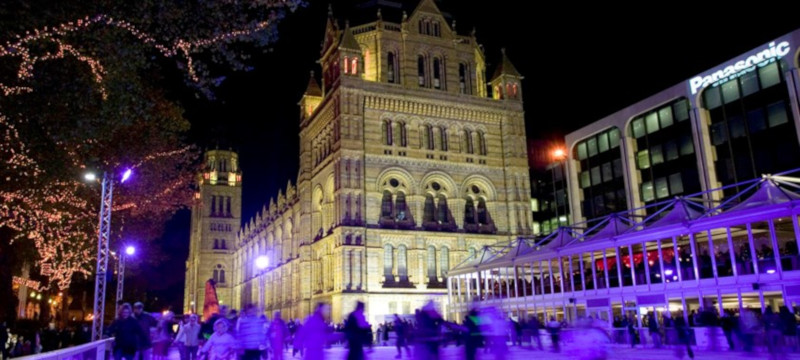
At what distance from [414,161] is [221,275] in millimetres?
57453

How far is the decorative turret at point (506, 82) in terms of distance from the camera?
5528 cm

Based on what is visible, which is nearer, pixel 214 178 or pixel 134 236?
pixel 134 236

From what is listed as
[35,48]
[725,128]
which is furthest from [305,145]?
[35,48]

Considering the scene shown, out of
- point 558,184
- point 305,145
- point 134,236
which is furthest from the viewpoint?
point 558,184

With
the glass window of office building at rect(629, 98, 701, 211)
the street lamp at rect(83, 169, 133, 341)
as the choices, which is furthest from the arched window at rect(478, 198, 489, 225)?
the street lamp at rect(83, 169, 133, 341)

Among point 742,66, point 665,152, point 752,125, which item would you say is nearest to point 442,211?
point 665,152

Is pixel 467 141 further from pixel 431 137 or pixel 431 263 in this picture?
pixel 431 263

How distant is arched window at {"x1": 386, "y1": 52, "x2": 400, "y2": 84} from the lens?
2044 inches

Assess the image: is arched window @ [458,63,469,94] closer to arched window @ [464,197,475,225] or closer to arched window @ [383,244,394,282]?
arched window @ [464,197,475,225]

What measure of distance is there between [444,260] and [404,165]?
26.5ft

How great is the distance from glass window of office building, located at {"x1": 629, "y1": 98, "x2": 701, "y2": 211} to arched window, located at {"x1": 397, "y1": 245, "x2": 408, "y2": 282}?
1878 centimetres

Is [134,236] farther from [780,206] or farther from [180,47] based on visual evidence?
[780,206]

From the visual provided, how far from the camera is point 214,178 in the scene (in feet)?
323

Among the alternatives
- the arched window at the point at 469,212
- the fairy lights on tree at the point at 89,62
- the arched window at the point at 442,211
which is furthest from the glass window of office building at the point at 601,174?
the fairy lights on tree at the point at 89,62
